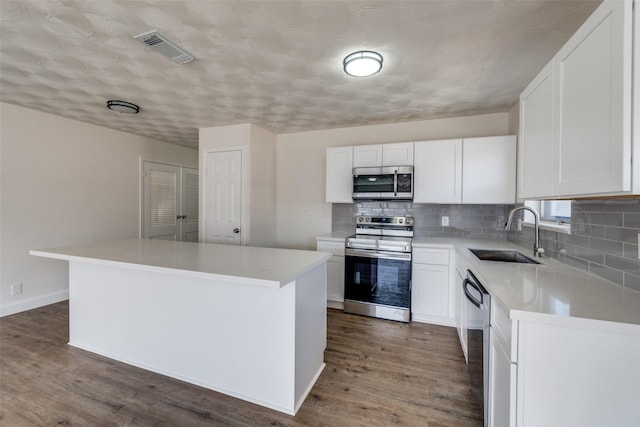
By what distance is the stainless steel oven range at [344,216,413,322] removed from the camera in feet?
9.66

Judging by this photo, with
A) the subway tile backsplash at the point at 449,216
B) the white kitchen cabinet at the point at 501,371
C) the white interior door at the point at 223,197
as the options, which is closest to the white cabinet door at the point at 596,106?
the white kitchen cabinet at the point at 501,371

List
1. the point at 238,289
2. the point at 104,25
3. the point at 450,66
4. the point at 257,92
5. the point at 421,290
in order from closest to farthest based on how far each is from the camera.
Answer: the point at 104,25
the point at 238,289
the point at 450,66
the point at 257,92
the point at 421,290

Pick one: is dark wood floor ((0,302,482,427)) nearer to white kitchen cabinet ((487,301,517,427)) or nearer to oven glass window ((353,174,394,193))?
white kitchen cabinet ((487,301,517,427))

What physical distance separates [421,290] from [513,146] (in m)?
1.80

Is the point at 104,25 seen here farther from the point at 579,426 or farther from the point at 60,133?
the point at 579,426

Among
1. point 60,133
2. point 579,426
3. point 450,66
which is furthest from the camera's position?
point 60,133

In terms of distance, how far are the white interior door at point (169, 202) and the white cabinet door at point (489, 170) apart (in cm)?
474

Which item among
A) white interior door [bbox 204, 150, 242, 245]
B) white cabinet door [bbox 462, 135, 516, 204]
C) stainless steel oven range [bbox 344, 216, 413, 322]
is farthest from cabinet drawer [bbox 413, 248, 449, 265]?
white interior door [bbox 204, 150, 242, 245]

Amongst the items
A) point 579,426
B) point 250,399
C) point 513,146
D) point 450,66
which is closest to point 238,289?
point 250,399

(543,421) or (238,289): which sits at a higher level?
(238,289)

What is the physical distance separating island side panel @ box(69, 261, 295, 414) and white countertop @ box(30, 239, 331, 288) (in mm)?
149

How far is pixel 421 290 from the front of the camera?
116 inches

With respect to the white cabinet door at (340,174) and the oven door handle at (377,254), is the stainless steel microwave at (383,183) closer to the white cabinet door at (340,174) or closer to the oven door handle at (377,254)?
the white cabinet door at (340,174)

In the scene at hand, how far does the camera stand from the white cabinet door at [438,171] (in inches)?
118
